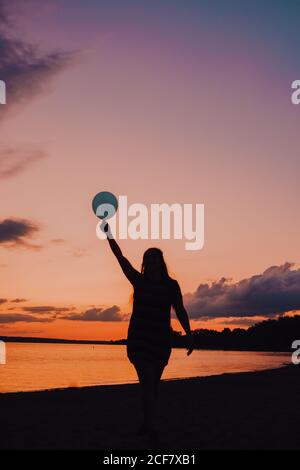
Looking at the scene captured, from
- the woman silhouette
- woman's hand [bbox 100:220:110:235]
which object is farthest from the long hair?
woman's hand [bbox 100:220:110:235]

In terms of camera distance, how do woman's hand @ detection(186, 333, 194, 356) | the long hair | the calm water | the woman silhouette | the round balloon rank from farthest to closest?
1. the calm water
2. woman's hand @ detection(186, 333, 194, 356)
3. the long hair
4. the woman silhouette
5. the round balloon

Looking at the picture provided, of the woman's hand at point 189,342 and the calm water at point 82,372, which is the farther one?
the calm water at point 82,372

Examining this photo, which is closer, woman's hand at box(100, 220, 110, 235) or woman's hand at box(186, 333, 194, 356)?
woman's hand at box(100, 220, 110, 235)

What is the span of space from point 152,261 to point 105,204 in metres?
0.96

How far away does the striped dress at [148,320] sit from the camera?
734 cm

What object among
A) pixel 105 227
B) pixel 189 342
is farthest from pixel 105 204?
pixel 189 342

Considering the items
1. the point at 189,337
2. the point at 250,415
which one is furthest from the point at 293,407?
the point at 189,337

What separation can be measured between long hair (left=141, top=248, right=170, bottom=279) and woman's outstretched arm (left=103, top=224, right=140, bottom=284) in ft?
0.51

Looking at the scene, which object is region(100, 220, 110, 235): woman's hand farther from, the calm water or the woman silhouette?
the calm water

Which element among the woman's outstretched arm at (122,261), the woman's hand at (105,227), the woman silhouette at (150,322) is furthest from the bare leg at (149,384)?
the woman's hand at (105,227)

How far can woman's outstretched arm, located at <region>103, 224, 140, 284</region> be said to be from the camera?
742 cm

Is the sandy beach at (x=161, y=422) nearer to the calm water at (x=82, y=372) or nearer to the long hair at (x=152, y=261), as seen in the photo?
the long hair at (x=152, y=261)
